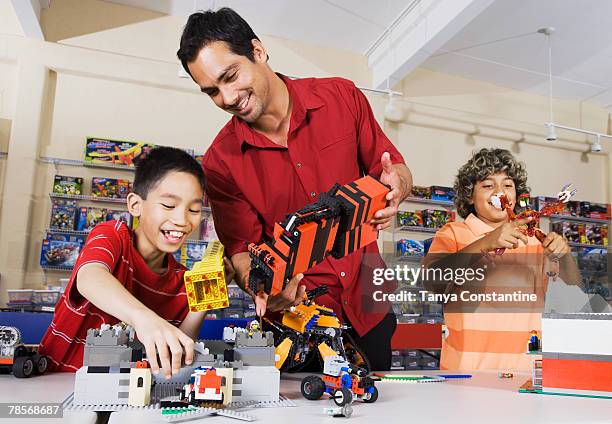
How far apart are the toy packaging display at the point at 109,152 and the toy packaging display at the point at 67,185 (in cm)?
14

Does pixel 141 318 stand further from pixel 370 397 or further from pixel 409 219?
pixel 409 219

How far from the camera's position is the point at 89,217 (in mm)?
2953

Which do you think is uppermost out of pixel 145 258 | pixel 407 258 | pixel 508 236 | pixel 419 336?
pixel 407 258

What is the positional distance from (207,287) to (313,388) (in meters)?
0.18

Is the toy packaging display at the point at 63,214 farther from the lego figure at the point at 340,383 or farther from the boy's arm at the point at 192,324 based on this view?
the lego figure at the point at 340,383

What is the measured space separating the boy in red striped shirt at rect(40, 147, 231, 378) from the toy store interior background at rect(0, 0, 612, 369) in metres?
1.65

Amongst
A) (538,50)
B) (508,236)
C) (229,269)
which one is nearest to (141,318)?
(229,269)

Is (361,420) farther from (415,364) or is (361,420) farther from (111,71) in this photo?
(111,71)

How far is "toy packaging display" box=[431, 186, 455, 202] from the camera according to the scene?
3.71 m

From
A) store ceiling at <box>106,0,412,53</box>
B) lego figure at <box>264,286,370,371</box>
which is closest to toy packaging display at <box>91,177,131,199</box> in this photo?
store ceiling at <box>106,0,412,53</box>

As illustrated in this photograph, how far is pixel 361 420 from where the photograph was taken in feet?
1.69

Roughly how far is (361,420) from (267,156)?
598mm

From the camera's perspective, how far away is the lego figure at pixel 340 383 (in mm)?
602

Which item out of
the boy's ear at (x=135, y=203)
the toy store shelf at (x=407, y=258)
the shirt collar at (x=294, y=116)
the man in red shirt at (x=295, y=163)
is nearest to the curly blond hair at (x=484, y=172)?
the man in red shirt at (x=295, y=163)
